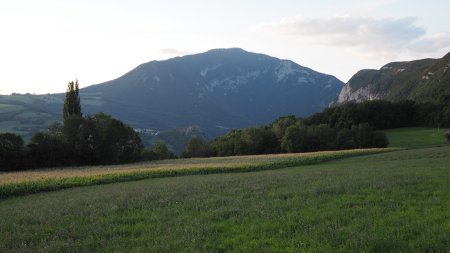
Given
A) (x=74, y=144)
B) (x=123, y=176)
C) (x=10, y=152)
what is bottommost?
(x=123, y=176)

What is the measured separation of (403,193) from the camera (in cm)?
1756

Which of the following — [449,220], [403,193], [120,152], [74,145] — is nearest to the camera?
[449,220]

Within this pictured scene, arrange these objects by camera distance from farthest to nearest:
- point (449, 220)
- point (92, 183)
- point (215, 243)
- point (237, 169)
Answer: point (237, 169), point (92, 183), point (449, 220), point (215, 243)

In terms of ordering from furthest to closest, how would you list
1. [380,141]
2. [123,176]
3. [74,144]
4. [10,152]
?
A: [380,141] → [74,144] → [10,152] → [123,176]

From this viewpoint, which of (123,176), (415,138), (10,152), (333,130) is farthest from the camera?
(333,130)

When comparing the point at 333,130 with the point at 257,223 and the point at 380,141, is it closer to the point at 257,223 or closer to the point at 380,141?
the point at 380,141

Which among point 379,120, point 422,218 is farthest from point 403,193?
point 379,120

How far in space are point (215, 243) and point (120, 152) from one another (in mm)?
76019

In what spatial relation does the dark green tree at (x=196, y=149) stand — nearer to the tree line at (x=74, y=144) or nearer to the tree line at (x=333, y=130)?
the tree line at (x=333, y=130)

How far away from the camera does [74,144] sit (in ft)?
256

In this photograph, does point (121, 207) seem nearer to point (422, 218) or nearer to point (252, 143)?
point (422, 218)

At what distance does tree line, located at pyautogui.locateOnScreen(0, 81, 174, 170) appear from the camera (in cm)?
6706

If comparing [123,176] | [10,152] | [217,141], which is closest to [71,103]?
[10,152]

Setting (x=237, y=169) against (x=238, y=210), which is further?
(x=237, y=169)
